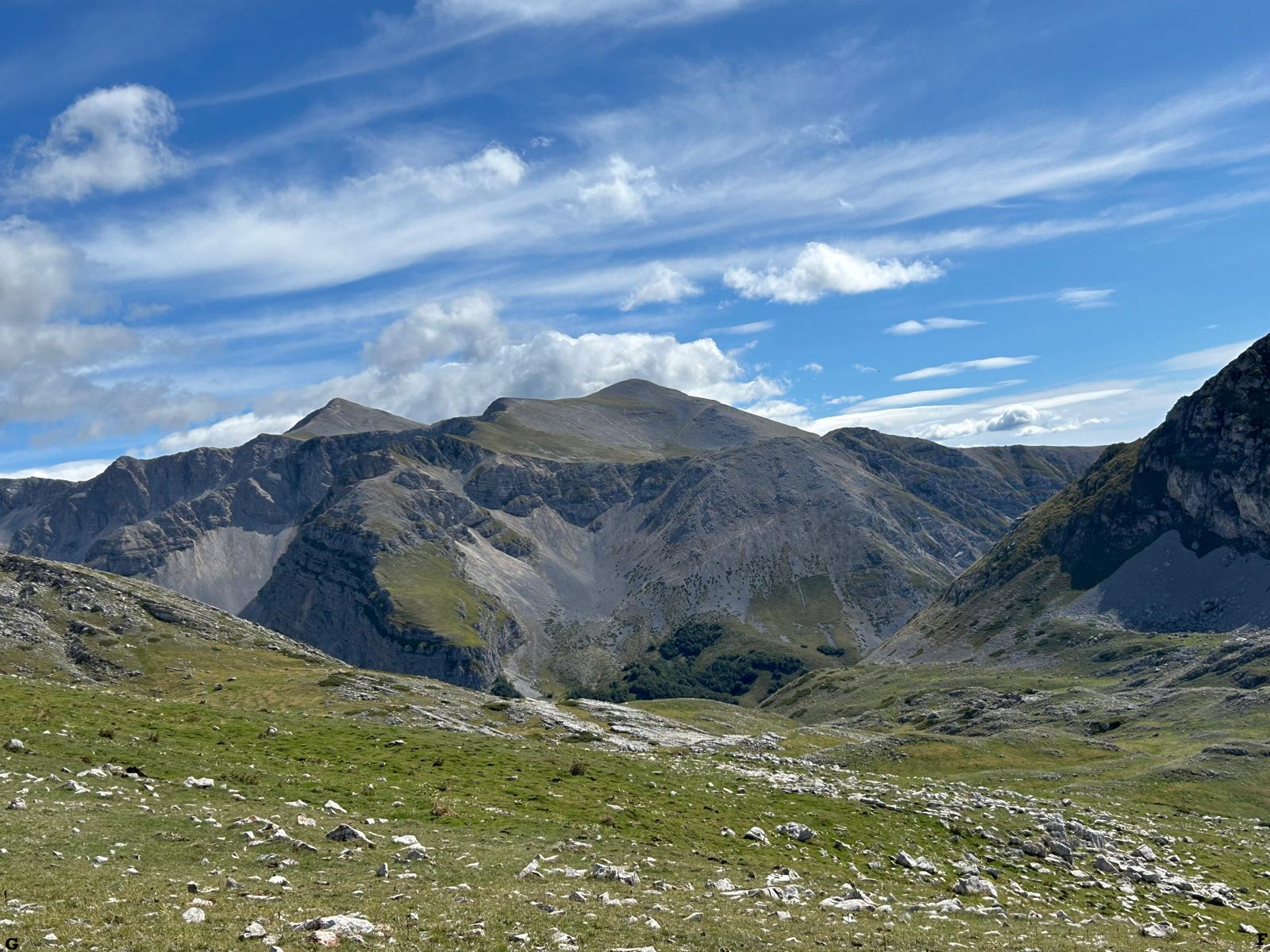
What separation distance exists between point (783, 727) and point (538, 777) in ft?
328

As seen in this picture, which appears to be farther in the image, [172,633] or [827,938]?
[172,633]

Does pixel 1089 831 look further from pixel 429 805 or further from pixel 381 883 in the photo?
pixel 381 883

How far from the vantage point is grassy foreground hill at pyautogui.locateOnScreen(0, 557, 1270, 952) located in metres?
20.0

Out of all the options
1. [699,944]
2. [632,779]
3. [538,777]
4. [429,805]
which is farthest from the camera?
[632,779]

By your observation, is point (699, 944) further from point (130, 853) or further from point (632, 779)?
point (632, 779)

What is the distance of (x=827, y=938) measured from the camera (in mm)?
21609

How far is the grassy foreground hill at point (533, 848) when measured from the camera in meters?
20.0

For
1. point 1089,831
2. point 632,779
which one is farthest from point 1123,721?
point 632,779

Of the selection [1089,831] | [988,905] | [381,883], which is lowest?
[1089,831]

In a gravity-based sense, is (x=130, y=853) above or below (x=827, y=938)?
above

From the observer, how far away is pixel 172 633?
126812 mm

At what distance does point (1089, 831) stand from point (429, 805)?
1374 inches

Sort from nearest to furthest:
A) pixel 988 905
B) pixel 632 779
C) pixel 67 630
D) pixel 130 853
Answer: pixel 130 853 < pixel 988 905 < pixel 632 779 < pixel 67 630

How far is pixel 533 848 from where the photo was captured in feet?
97.2
